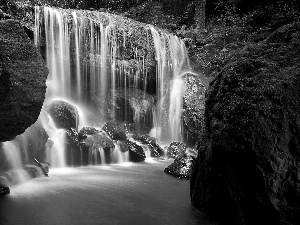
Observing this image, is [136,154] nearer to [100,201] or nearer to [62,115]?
[62,115]

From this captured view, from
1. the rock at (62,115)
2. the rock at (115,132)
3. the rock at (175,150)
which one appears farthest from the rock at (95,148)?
the rock at (175,150)

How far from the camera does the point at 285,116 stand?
3.12 meters

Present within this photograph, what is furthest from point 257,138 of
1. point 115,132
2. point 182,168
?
point 115,132

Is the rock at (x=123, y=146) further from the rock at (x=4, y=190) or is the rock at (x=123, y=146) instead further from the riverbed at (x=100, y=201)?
the rock at (x=4, y=190)

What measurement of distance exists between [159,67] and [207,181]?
12.2m

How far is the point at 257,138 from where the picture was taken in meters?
3.10

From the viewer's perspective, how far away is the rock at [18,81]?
4555 millimetres

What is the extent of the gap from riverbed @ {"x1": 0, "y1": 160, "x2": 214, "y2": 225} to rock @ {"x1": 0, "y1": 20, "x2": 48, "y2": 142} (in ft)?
4.51

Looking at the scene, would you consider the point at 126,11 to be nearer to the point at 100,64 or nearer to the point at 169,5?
the point at 169,5

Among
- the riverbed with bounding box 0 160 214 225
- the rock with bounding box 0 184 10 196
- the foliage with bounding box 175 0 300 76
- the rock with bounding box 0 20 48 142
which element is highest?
A: the foliage with bounding box 175 0 300 76

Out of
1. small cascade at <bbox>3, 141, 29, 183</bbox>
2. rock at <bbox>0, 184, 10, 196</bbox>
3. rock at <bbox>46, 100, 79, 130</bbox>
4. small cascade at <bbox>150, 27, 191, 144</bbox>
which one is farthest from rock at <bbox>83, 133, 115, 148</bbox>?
small cascade at <bbox>150, 27, 191, 144</bbox>

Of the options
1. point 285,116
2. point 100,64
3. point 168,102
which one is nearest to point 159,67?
point 168,102

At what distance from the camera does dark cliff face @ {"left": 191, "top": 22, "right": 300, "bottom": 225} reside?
296 centimetres

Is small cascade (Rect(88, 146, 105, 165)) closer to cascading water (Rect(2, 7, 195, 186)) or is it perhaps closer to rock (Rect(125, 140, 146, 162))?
rock (Rect(125, 140, 146, 162))
